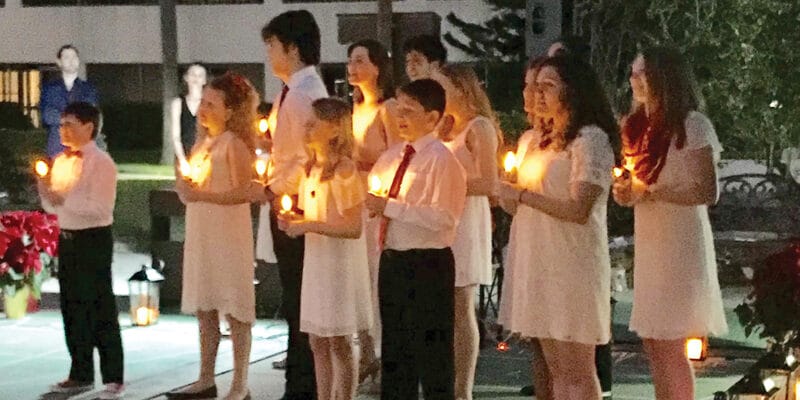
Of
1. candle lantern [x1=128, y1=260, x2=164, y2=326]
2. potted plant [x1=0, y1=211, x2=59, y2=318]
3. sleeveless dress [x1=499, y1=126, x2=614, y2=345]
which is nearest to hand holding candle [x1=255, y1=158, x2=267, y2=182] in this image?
sleeveless dress [x1=499, y1=126, x2=614, y2=345]

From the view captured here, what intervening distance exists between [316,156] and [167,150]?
24107mm

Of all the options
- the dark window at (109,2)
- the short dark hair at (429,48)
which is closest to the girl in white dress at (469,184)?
the short dark hair at (429,48)

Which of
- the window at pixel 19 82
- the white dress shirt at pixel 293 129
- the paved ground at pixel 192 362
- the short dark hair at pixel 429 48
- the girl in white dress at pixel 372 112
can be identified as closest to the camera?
the white dress shirt at pixel 293 129

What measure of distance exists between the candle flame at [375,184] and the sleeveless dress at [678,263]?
1.14 m

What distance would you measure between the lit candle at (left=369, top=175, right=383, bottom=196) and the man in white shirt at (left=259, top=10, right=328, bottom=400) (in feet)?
2.49

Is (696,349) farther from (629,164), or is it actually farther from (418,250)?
(418,250)

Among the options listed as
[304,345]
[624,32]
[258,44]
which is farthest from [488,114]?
[258,44]

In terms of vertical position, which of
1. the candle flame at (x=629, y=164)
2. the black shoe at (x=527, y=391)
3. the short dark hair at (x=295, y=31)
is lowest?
the black shoe at (x=527, y=391)

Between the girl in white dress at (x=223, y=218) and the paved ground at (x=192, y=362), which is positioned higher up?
the girl in white dress at (x=223, y=218)

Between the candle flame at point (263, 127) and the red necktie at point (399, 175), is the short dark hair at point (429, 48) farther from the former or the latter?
the red necktie at point (399, 175)

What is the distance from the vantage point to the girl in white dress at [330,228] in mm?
6098

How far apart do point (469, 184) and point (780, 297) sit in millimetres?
1654

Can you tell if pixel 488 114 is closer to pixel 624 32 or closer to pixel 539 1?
pixel 539 1

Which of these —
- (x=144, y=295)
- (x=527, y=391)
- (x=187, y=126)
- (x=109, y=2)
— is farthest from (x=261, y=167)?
(x=109, y=2)
